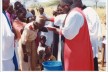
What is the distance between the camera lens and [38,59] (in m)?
3.52

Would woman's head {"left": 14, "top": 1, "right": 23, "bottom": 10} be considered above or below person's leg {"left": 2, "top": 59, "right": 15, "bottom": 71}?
above

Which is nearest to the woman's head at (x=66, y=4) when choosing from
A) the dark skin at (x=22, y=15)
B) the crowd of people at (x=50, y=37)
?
the crowd of people at (x=50, y=37)

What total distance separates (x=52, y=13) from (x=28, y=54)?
54 centimetres

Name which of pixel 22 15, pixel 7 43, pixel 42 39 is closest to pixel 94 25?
pixel 42 39

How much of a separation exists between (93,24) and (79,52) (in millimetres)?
542

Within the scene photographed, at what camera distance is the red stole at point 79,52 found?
3.04 meters

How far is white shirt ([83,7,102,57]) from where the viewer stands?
346 cm

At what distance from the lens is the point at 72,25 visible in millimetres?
2938

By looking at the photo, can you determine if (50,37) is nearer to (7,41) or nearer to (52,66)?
(52,66)

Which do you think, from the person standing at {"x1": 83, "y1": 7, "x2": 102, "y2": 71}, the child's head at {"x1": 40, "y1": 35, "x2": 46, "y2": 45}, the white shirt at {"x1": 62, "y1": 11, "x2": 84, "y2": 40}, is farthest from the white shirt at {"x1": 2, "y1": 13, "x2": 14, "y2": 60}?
the person standing at {"x1": 83, "y1": 7, "x2": 102, "y2": 71}

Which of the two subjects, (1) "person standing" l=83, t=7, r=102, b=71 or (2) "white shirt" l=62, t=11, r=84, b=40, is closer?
(2) "white shirt" l=62, t=11, r=84, b=40

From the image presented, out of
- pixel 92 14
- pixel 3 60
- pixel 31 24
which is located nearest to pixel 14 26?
pixel 31 24

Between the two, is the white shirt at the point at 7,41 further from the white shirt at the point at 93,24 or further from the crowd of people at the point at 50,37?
the white shirt at the point at 93,24

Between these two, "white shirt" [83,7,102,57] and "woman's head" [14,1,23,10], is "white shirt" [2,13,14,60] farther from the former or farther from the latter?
"white shirt" [83,7,102,57]
